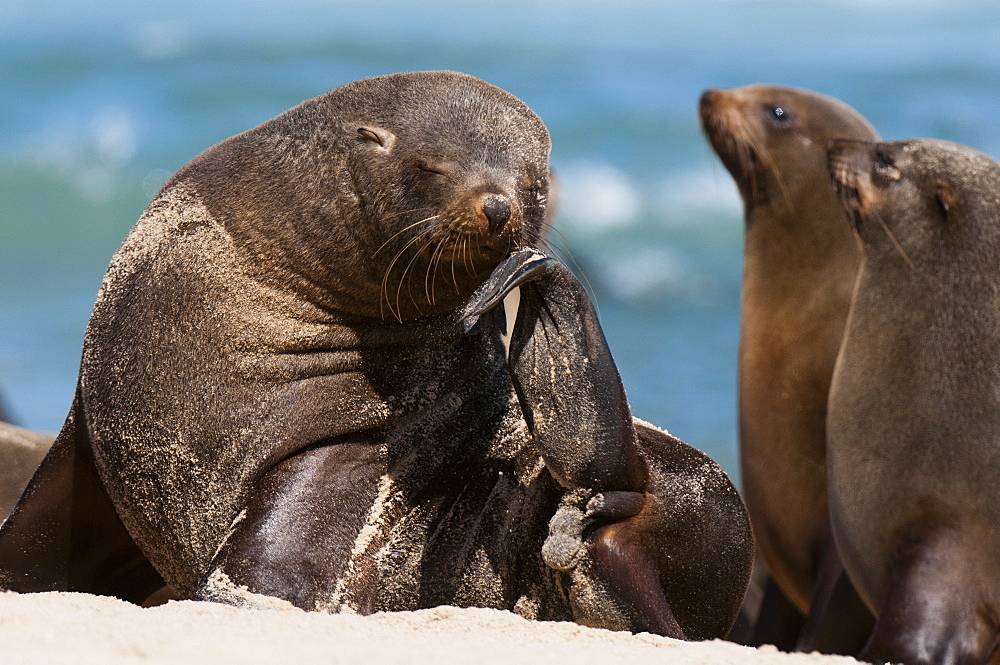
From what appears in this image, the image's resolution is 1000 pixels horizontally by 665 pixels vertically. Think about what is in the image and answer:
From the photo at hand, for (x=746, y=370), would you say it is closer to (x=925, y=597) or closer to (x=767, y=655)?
(x=925, y=597)

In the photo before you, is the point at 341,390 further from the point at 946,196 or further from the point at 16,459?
the point at 946,196

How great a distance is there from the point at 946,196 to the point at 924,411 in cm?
82

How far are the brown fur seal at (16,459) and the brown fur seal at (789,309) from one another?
10.2 feet

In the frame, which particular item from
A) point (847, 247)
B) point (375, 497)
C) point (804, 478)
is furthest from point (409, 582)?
point (847, 247)

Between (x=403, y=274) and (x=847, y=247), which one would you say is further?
(x=847, y=247)

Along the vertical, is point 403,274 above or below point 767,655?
above

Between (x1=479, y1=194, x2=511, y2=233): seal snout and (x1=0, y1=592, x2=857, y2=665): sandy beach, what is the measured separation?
879mm

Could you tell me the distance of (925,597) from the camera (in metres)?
4.34

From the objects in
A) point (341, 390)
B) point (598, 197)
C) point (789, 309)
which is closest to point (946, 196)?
point (789, 309)

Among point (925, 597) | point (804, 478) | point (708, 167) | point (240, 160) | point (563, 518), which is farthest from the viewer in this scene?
point (708, 167)

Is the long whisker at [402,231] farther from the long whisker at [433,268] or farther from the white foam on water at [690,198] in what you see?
the white foam on water at [690,198]

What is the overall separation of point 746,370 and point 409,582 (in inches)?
133

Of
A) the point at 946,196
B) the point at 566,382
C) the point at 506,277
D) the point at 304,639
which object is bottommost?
the point at 304,639

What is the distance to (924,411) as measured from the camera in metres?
4.66
